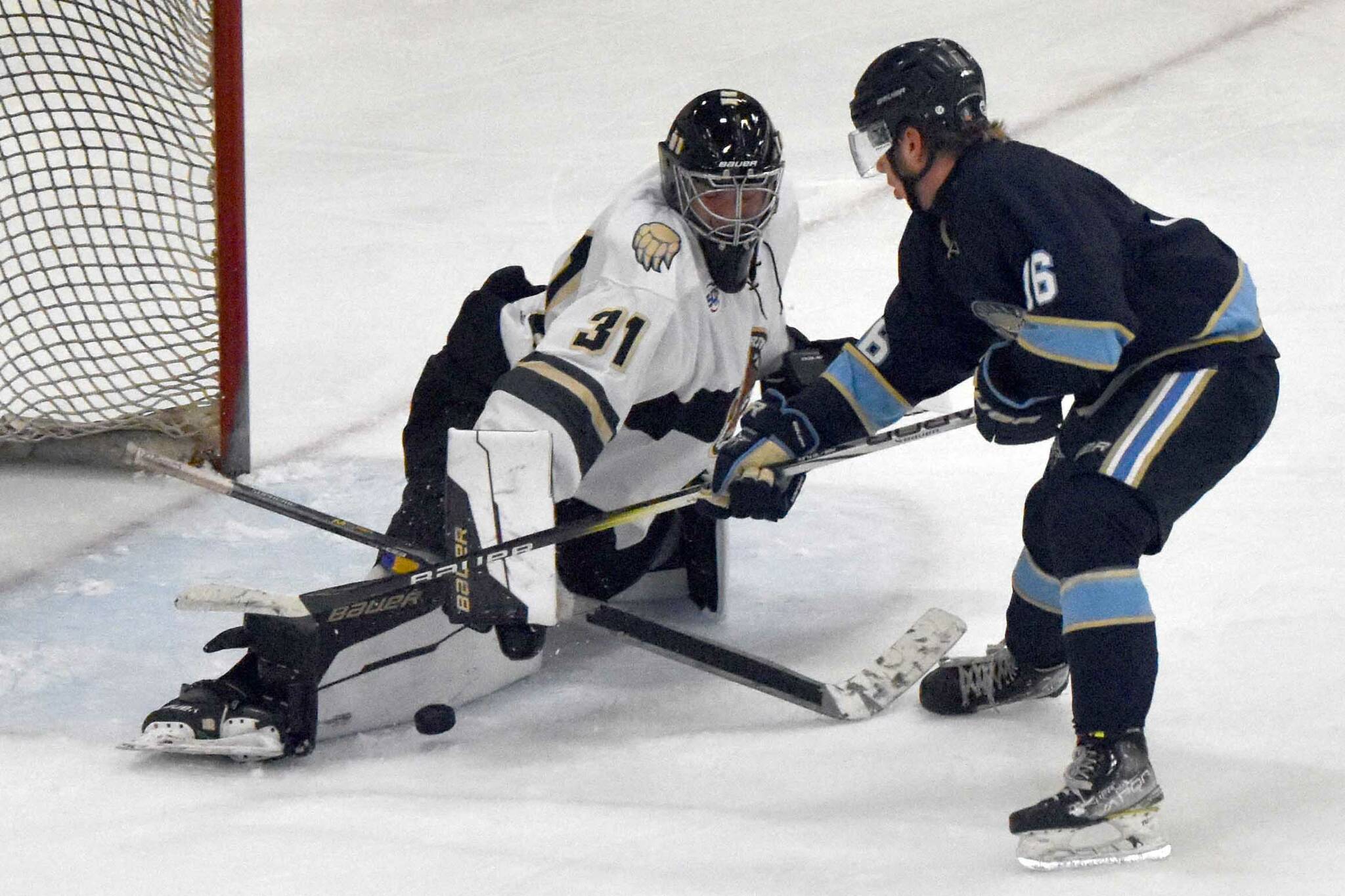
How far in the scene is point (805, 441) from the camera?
250cm

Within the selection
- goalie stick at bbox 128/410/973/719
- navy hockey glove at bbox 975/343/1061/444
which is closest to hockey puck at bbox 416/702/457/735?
goalie stick at bbox 128/410/973/719

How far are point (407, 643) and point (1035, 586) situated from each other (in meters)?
Answer: 0.92

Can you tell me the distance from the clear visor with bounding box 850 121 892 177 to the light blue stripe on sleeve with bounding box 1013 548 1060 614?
59 cm

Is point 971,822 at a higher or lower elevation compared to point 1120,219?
lower

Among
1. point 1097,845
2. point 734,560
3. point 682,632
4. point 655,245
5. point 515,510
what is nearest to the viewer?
point 1097,845

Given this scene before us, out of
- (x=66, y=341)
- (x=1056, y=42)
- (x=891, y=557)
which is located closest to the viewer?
(x=891, y=557)

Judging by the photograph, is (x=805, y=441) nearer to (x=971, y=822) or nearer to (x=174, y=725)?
(x=971, y=822)

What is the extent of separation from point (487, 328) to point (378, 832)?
1.08 metres

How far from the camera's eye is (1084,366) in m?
1.95

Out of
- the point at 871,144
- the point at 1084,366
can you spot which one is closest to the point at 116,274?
the point at 871,144

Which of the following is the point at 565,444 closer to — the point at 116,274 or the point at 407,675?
the point at 407,675

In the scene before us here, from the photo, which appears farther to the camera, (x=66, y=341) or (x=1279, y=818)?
(x=66, y=341)

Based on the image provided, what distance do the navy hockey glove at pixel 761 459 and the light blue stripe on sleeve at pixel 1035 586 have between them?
37 cm

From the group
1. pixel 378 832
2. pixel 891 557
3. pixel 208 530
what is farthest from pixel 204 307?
pixel 378 832
